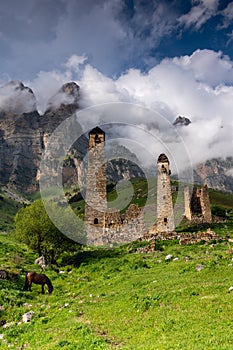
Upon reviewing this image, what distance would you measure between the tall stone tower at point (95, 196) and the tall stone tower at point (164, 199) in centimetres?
711

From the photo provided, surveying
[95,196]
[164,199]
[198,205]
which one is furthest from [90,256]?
[198,205]

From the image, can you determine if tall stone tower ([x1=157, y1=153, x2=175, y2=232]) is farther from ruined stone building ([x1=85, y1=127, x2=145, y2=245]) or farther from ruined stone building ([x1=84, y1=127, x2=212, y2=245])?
ruined stone building ([x1=85, y1=127, x2=145, y2=245])

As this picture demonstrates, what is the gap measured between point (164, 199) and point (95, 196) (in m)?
8.78

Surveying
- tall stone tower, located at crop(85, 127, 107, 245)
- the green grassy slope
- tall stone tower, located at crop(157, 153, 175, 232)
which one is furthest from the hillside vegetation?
tall stone tower, located at crop(85, 127, 107, 245)

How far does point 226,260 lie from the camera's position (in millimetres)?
21672

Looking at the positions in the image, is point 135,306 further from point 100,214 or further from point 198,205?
point 198,205

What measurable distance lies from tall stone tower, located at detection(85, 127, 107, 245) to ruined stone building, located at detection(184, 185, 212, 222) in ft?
56.2

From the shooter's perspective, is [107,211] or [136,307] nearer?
[136,307]

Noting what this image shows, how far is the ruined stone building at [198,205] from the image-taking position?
53.7 meters

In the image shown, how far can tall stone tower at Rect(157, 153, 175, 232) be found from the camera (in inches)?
1613

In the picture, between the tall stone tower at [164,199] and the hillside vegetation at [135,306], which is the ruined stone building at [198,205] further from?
the hillside vegetation at [135,306]

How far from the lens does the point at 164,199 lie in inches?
1634

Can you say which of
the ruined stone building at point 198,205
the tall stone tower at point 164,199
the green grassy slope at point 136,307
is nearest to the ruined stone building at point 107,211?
the tall stone tower at point 164,199

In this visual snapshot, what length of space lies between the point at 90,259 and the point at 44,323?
17962 mm
